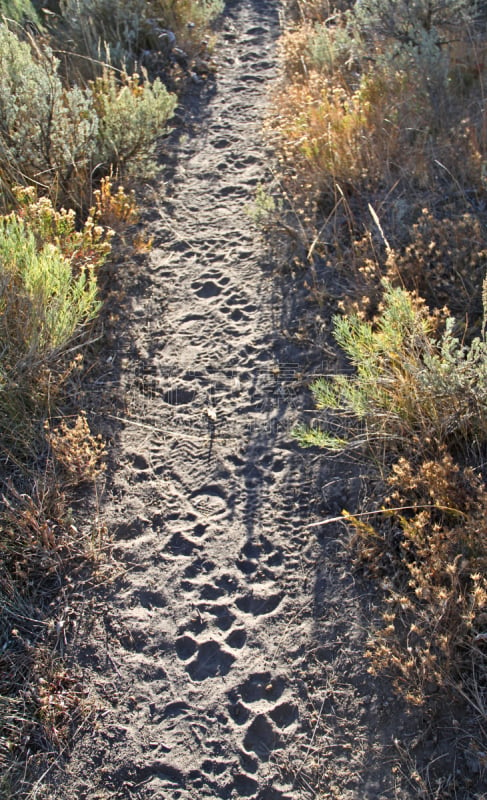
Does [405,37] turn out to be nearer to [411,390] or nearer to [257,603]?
[411,390]

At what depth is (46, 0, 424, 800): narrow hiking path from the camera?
2289 mm

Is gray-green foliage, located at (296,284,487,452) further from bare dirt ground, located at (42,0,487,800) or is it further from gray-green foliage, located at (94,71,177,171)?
gray-green foliage, located at (94,71,177,171)

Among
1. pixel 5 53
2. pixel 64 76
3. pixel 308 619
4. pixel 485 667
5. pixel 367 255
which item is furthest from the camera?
pixel 64 76

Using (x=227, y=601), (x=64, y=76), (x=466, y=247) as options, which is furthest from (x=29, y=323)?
(x=64, y=76)

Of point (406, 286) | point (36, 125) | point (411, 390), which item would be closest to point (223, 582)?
point (411, 390)

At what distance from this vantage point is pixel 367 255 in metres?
3.78

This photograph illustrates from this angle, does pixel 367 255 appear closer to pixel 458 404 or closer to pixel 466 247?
pixel 466 247

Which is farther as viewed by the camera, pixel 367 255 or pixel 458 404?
pixel 367 255

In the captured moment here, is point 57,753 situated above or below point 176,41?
below

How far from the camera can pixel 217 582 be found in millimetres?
2799

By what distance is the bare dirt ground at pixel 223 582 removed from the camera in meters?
2.27

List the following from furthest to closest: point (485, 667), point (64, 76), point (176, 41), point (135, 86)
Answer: point (176, 41)
point (64, 76)
point (135, 86)
point (485, 667)

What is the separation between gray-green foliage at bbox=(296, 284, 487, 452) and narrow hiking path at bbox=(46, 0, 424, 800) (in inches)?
14.6

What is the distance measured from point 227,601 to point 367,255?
2143 millimetres
